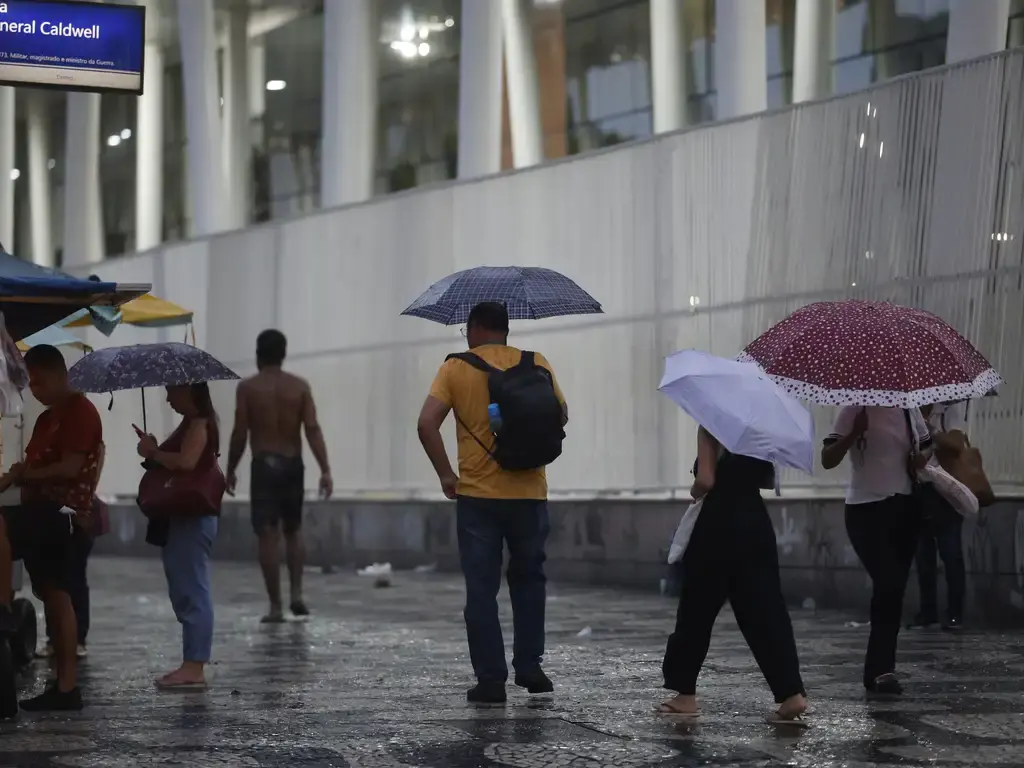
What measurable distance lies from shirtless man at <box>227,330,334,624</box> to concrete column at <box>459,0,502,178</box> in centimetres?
747

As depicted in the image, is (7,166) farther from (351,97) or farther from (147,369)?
(147,369)

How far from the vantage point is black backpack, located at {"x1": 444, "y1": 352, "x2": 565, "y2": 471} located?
895 cm

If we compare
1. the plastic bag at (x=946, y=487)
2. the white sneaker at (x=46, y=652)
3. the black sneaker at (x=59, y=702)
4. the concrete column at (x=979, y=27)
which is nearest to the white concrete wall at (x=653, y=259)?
the concrete column at (x=979, y=27)

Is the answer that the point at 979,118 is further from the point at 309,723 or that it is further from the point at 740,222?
the point at 309,723

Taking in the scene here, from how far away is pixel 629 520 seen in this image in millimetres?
17500

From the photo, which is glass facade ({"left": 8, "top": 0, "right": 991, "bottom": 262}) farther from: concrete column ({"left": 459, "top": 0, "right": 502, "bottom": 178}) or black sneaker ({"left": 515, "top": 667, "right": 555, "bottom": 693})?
black sneaker ({"left": 515, "top": 667, "right": 555, "bottom": 693})

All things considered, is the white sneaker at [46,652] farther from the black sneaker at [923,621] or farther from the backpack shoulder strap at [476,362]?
Result: the black sneaker at [923,621]

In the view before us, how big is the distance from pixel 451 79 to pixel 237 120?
4.80 meters

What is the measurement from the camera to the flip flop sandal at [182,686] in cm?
984

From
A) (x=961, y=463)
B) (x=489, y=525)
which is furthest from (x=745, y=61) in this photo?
(x=489, y=525)

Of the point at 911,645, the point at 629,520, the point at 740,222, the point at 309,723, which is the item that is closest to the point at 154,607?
the point at 629,520

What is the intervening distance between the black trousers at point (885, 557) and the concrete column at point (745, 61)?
9402mm

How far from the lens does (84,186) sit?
31.1 m

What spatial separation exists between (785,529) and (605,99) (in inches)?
250
